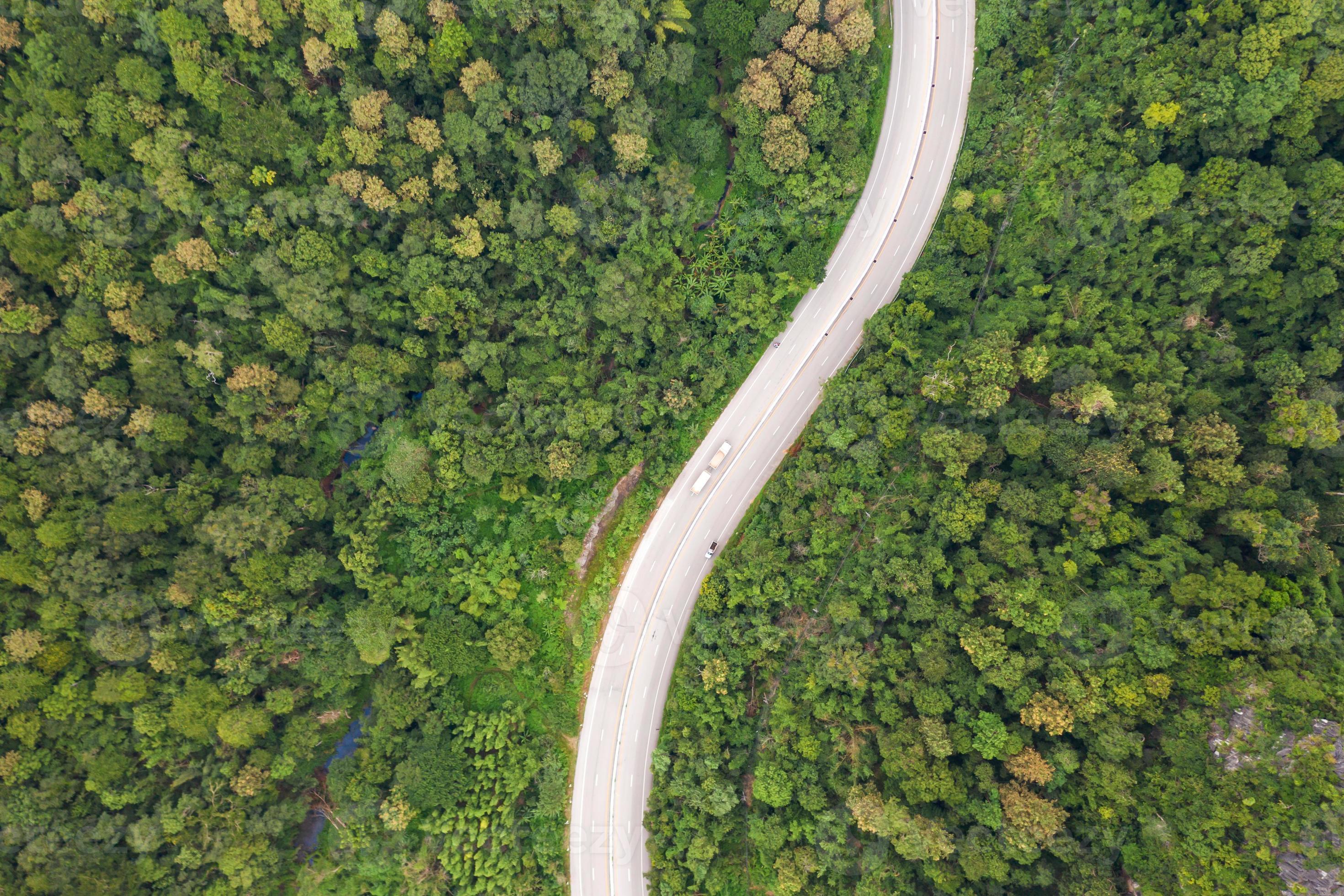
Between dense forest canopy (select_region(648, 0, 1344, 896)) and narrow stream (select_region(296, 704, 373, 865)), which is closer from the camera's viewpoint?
dense forest canopy (select_region(648, 0, 1344, 896))

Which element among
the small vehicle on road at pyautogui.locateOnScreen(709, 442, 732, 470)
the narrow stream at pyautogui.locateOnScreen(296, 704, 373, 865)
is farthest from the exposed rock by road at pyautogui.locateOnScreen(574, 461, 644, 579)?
the narrow stream at pyautogui.locateOnScreen(296, 704, 373, 865)

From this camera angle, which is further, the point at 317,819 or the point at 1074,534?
the point at 317,819

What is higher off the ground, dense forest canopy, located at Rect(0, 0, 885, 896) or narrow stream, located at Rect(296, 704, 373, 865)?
dense forest canopy, located at Rect(0, 0, 885, 896)

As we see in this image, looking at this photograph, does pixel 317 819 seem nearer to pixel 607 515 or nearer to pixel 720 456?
pixel 607 515

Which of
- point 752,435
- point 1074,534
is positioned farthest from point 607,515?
point 1074,534

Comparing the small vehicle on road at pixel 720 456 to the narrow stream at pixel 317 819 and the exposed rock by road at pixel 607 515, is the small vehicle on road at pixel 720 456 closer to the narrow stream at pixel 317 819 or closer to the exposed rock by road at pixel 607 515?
the exposed rock by road at pixel 607 515

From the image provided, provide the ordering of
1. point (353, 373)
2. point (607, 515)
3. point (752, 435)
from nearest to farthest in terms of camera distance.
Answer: point (353, 373), point (752, 435), point (607, 515)

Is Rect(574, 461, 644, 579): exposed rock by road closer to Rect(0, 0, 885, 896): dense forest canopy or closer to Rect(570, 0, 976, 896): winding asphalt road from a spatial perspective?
Rect(0, 0, 885, 896): dense forest canopy

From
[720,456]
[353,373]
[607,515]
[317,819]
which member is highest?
[353,373]
